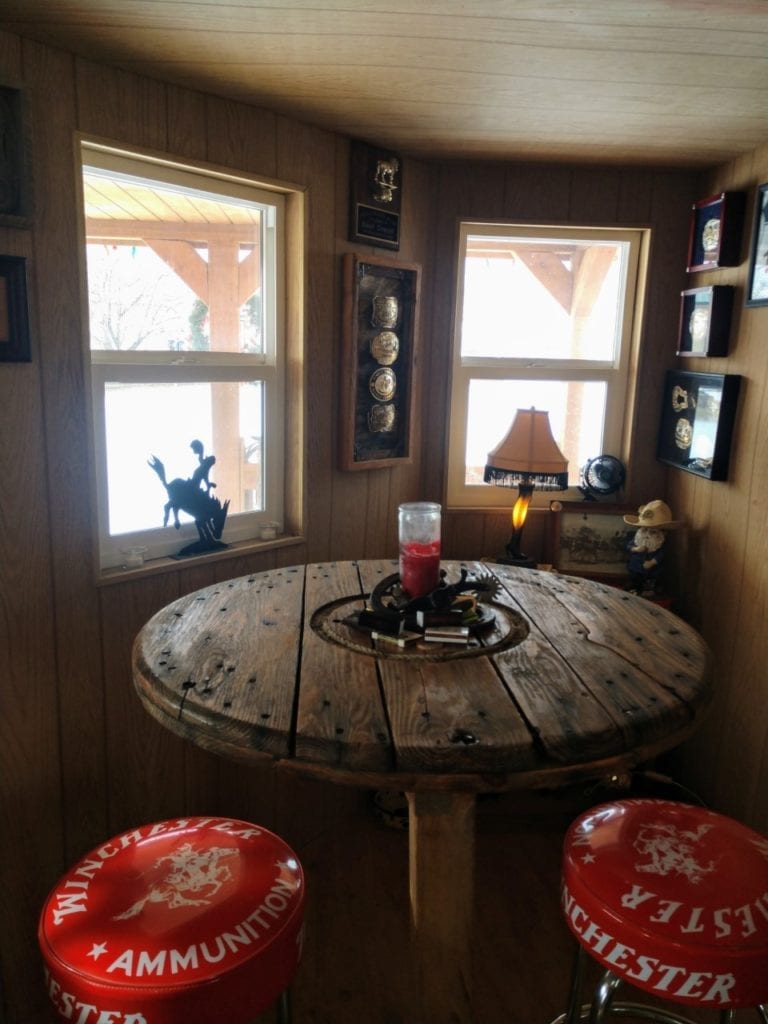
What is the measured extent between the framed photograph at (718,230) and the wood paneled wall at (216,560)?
0.11 m

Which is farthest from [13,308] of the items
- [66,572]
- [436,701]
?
[436,701]

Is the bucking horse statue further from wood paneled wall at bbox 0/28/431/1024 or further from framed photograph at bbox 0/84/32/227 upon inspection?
framed photograph at bbox 0/84/32/227

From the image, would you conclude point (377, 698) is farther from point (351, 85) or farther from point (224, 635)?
point (351, 85)

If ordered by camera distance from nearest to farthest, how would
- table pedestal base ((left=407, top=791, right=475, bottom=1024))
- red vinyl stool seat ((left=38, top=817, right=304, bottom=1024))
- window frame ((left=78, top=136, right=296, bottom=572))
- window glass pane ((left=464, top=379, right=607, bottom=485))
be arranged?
red vinyl stool seat ((left=38, top=817, right=304, bottom=1024))
table pedestal base ((left=407, top=791, right=475, bottom=1024))
window frame ((left=78, top=136, right=296, bottom=572))
window glass pane ((left=464, top=379, right=607, bottom=485))

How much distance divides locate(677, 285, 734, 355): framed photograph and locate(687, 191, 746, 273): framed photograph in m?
0.09

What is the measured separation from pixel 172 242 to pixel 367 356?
72 cm

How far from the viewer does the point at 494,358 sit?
2.82m

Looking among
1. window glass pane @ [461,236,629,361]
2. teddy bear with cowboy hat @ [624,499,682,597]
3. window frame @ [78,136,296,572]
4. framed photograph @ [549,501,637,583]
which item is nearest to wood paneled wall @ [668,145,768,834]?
teddy bear with cowboy hat @ [624,499,682,597]

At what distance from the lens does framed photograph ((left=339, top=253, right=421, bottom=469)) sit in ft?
A: 7.97

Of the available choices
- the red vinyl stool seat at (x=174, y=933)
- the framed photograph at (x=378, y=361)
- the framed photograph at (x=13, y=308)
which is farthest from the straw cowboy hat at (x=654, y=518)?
the framed photograph at (x=13, y=308)

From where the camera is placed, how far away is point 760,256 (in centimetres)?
224

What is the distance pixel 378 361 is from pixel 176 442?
0.76 m

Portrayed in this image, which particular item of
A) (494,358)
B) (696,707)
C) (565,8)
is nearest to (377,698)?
(696,707)

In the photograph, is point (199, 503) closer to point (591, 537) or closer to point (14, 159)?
point (14, 159)
